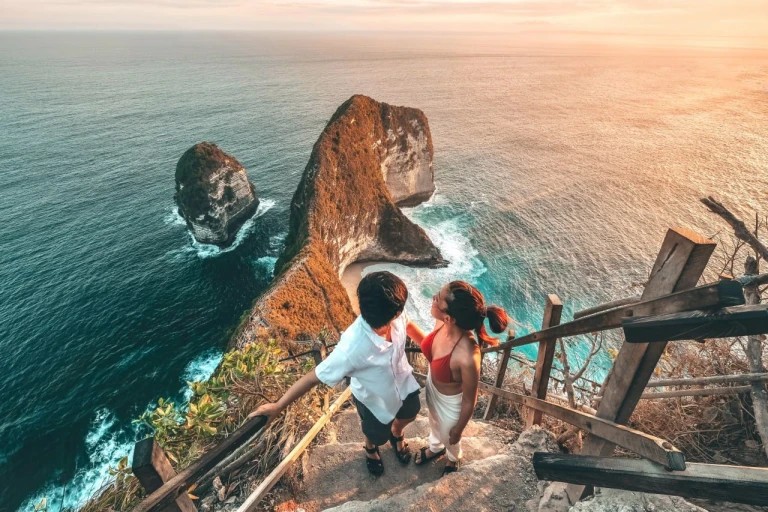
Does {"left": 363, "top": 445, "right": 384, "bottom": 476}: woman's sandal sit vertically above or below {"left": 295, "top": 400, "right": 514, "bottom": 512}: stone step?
above

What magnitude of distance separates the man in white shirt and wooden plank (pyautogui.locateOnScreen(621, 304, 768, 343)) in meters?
1.73

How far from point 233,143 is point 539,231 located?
47836mm

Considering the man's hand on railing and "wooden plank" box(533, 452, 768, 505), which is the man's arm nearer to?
the man's hand on railing

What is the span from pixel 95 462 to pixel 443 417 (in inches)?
947

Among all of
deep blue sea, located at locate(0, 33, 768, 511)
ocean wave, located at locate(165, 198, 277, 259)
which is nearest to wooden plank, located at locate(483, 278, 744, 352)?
deep blue sea, located at locate(0, 33, 768, 511)

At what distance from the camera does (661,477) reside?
181 cm

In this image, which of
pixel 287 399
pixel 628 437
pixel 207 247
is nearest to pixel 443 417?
pixel 287 399

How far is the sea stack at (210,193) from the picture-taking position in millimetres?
36250

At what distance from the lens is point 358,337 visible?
333 centimetres

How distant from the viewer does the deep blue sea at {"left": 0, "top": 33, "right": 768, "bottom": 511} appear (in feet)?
77.2

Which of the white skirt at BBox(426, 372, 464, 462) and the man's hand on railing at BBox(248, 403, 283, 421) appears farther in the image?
the white skirt at BBox(426, 372, 464, 462)

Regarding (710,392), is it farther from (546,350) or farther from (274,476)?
(274,476)

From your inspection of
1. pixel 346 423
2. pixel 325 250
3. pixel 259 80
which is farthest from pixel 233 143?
pixel 259 80

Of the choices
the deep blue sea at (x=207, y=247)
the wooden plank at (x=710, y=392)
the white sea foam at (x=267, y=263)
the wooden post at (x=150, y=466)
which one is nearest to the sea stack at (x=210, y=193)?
the deep blue sea at (x=207, y=247)
